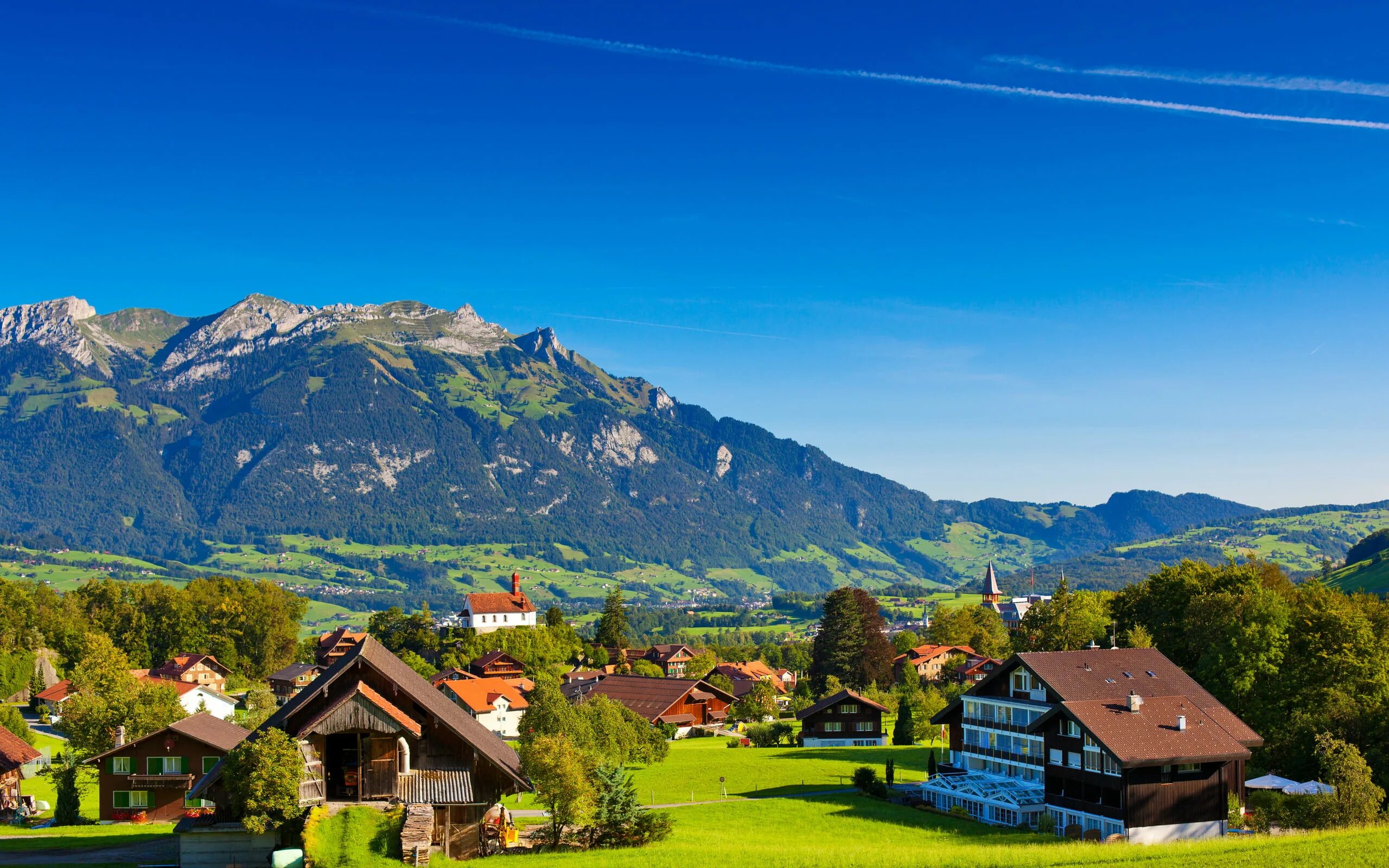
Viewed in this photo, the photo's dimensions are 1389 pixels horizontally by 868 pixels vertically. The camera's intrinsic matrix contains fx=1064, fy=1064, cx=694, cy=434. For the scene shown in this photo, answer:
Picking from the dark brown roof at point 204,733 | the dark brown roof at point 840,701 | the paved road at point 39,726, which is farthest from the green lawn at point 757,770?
the paved road at point 39,726

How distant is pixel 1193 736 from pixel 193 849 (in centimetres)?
3969

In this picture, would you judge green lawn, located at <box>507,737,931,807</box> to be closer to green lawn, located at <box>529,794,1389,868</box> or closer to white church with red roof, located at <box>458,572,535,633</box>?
green lawn, located at <box>529,794,1389,868</box>

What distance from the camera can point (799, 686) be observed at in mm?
137500

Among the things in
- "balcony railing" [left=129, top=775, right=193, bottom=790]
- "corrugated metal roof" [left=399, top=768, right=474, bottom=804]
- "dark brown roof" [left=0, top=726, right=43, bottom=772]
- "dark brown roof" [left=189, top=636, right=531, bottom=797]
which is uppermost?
"dark brown roof" [left=189, top=636, right=531, bottom=797]

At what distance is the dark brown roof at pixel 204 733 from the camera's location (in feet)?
169

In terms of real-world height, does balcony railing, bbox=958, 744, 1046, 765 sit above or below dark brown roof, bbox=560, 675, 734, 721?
above

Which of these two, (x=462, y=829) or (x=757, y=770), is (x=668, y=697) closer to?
(x=757, y=770)

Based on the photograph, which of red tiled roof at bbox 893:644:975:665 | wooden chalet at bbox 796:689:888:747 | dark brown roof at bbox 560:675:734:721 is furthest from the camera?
red tiled roof at bbox 893:644:975:665

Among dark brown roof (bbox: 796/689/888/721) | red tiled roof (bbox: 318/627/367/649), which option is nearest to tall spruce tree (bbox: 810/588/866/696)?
dark brown roof (bbox: 796/689/888/721)

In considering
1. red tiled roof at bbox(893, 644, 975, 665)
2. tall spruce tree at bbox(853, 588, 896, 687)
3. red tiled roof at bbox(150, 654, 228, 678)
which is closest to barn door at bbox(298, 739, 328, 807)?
tall spruce tree at bbox(853, 588, 896, 687)

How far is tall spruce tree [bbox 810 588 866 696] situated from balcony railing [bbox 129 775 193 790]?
8249cm

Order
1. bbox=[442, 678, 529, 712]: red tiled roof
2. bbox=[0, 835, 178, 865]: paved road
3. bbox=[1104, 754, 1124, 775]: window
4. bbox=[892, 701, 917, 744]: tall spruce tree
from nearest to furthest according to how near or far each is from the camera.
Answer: bbox=[0, 835, 178, 865]: paved road, bbox=[1104, 754, 1124, 775]: window, bbox=[892, 701, 917, 744]: tall spruce tree, bbox=[442, 678, 529, 712]: red tiled roof

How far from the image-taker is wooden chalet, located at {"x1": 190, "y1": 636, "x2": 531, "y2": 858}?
32688 mm

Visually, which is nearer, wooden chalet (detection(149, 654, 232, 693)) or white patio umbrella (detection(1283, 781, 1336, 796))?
white patio umbrella (detection(1283, 781, 1336, 796))
